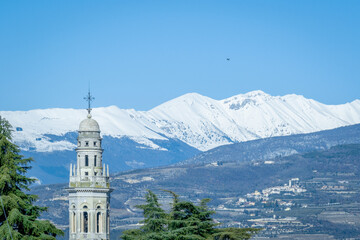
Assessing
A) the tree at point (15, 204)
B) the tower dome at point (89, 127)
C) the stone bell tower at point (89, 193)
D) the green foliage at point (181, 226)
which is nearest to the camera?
the tree at point (15, 204)

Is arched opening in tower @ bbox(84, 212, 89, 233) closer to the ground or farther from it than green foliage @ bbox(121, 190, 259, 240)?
farther from it

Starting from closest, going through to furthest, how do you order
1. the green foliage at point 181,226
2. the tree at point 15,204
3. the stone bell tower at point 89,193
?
the tree at point 15,204 → the green foliage at point 181,226 → the stone bell tower at point 89,193

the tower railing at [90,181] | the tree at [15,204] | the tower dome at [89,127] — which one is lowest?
the tree at [15,204]

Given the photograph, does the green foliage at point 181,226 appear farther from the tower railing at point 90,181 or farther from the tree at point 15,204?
the tree at point 15,204

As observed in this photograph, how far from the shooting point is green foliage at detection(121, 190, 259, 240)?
7525 centimetres

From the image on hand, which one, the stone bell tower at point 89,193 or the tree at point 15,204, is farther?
the stone bell tower at point 89,193

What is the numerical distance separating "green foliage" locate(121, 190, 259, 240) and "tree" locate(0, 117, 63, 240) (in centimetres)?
929

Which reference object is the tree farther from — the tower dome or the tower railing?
the tower dome

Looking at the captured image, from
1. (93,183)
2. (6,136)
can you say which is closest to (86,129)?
(93,183)

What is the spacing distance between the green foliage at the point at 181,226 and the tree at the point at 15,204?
30.5 feet

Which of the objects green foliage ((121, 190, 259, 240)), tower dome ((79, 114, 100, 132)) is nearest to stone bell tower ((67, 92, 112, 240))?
tower dome ((79, 114, 100, 132))

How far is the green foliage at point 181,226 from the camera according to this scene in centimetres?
7525

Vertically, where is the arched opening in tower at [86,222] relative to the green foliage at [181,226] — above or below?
above

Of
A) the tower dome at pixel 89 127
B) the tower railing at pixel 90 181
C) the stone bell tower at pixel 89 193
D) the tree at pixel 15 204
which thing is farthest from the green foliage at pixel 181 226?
the tree at pixel 15 204
